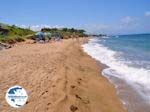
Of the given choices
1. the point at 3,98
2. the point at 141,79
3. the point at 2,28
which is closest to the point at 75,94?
the point at 3,98

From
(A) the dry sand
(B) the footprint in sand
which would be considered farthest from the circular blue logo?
(B) the footprint in sand

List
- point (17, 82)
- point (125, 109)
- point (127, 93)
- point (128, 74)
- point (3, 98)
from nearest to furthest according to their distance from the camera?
point (3, 98) → point (125, 109) → point (17, 82) → point (127, 93) → point (128, 74)

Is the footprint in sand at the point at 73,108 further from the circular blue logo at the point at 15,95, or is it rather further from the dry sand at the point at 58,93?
the circular blue logo at the point at 15,95

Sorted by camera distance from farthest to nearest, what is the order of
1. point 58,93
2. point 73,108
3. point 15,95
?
point 58,93
point 73,108
point 15,95

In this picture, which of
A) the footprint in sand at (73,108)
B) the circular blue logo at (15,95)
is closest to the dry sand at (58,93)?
the footprint in sand at (73,108)

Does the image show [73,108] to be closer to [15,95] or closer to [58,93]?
[58,93]

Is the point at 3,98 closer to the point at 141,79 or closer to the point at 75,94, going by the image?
the point at 75,94

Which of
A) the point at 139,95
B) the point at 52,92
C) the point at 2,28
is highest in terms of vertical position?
the point at 52,92

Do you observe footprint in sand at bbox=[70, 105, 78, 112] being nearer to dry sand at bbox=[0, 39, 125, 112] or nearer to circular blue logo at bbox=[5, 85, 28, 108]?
dry sand at bbox=[0, 39, 125, 112]

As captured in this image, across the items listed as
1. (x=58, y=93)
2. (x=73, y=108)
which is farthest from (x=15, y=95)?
(x=58, y=93)

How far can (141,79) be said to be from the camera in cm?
1113

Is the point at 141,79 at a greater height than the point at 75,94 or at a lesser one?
lesser

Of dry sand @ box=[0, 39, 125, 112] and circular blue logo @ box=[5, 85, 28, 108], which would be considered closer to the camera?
circular blue logo @ box=[5, 85, 28, 108]

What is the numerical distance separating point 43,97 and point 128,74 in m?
6.27
